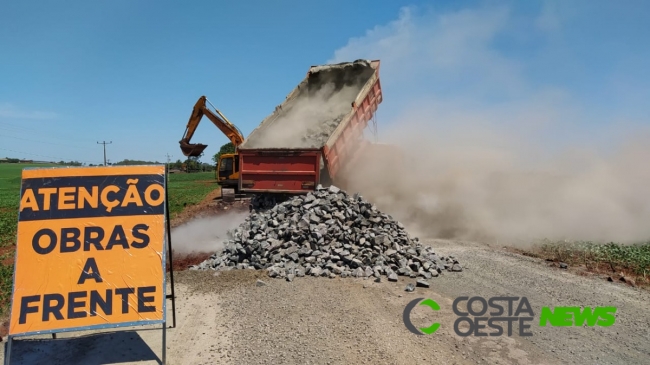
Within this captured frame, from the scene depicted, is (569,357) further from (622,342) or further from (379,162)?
(379,162)

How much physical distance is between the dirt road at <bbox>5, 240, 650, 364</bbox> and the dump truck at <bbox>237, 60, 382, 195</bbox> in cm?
409

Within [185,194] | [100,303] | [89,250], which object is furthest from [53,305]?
[185,194]

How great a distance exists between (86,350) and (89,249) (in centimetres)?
142

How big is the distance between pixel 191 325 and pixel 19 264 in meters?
2.22

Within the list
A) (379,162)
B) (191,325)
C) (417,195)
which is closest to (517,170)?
(417,195)

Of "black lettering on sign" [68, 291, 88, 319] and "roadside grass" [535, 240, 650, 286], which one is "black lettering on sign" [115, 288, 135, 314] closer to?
"black lettering on sign" [68, 291, 88, 319]

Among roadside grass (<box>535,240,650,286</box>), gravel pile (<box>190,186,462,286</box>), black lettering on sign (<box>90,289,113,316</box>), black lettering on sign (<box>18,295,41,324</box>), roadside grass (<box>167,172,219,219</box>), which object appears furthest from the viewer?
roadside grass (<box>167,172,219,219</box>)

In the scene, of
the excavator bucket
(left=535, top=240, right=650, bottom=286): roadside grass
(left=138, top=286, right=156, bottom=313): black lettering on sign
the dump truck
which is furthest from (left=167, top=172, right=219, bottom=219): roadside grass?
(left=535, top=240, right=650, bottom=286): roadside grass

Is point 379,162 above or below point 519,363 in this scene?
above

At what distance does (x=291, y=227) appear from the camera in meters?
8.57

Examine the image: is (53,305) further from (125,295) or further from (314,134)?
(314,134)

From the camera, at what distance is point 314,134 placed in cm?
1189

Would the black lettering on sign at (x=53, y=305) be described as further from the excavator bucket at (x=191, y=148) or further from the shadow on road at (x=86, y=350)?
the excavator bucket at (x=191, y=148)

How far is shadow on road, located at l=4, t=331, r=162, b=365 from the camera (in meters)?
4.58
